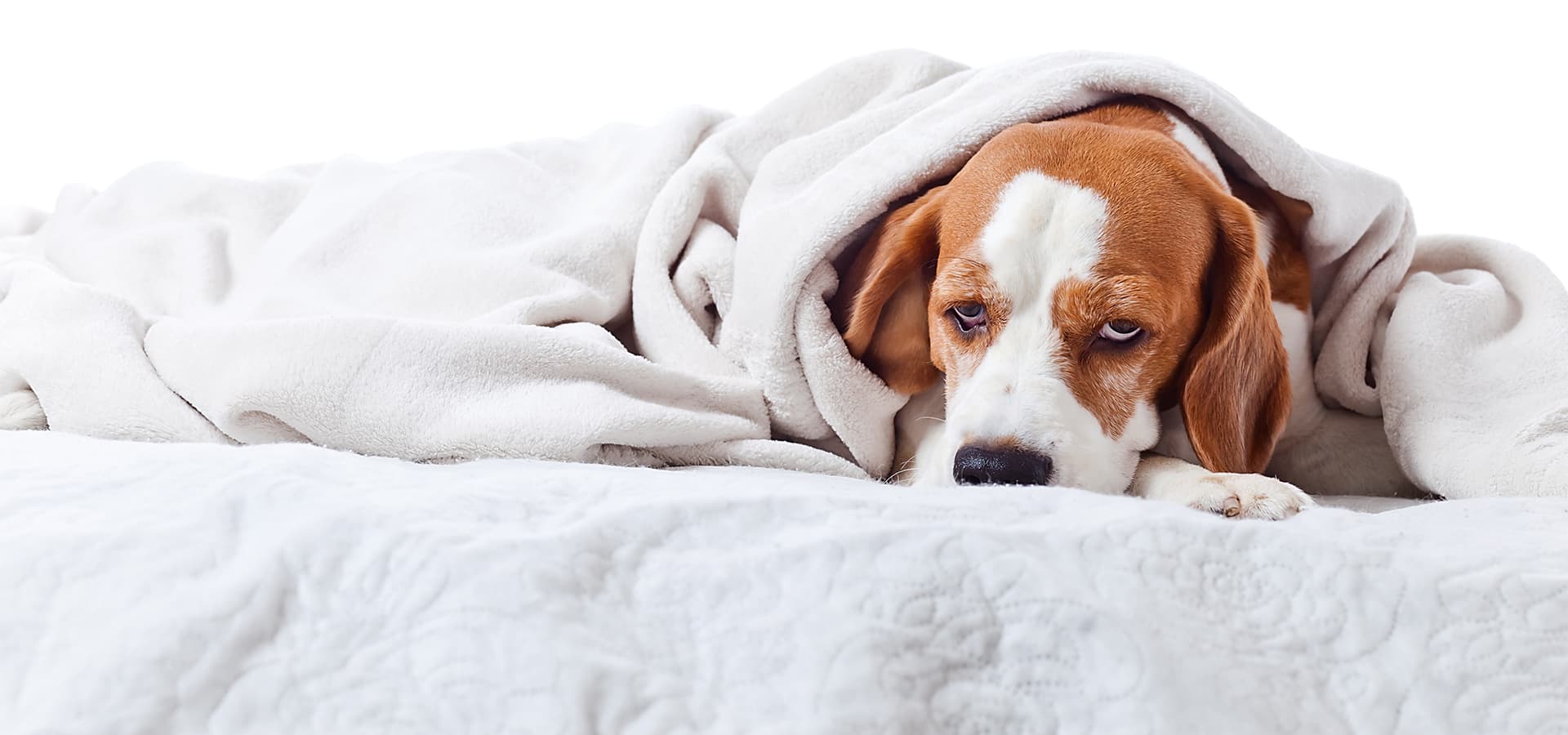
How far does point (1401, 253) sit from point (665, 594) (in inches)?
52.1

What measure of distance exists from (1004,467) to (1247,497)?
0.80ft

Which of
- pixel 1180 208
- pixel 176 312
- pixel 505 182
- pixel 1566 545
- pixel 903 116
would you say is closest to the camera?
pixel 1566 545

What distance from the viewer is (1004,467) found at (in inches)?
48.1

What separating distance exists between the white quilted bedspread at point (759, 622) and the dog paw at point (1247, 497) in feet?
0.77

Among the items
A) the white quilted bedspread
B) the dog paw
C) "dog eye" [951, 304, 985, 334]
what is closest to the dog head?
"dog eye" [951, 304, 985, 334]

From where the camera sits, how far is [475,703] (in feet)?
2.24

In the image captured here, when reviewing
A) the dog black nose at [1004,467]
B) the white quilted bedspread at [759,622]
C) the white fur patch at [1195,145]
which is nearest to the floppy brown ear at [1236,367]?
the white fur patch at [1195,145]

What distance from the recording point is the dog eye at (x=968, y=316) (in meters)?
1.39

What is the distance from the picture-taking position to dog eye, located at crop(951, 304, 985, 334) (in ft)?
4.55

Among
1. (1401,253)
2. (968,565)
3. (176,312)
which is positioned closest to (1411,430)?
(1401,253)

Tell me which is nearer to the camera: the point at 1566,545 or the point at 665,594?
the point at 665,594

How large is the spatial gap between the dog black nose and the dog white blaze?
25mm

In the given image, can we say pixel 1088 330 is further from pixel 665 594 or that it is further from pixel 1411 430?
pixel 665 594

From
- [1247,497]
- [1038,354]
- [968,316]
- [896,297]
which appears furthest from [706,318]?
[1247,497]
